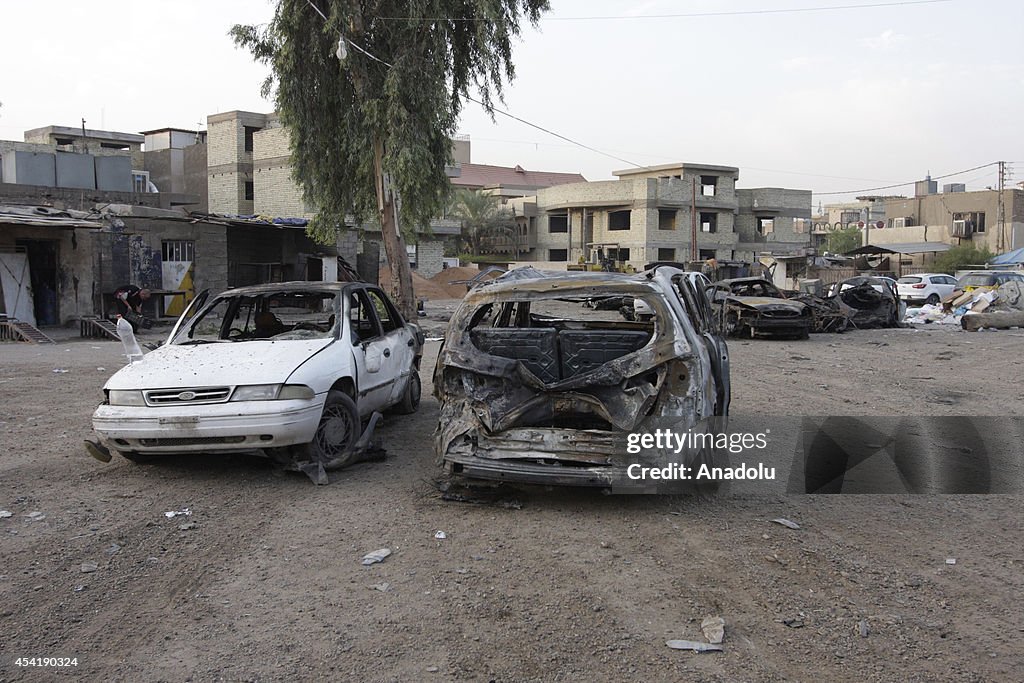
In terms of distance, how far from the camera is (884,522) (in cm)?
518

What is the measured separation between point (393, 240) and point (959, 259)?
44344 mm

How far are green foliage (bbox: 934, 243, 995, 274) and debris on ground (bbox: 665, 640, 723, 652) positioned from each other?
5387 cm

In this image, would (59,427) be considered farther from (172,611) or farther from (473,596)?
(473,596)

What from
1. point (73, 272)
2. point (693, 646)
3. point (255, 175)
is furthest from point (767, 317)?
point (255, 175)

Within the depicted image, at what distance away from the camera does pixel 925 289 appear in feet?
102

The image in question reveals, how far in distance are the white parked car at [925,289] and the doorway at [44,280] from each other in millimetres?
28215

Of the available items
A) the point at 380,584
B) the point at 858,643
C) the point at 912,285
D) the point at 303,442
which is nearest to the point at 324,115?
the point at 303,442

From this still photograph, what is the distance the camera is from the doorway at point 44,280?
19984 millimetres

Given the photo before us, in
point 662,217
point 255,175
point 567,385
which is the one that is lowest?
point 567,385

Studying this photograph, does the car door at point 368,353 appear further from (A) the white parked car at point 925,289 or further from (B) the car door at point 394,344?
(A) the white parked car at point 925,289

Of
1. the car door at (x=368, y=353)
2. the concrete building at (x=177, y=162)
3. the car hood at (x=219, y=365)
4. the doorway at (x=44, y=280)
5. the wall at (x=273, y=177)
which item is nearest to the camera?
the car hood at (x=219, y=365)

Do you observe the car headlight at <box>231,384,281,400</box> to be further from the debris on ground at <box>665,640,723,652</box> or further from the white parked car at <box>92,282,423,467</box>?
the debris on ground at <box>665,640,723,652</box>

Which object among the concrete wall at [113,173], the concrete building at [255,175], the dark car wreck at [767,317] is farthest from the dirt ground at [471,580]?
the concrete building at [255,175]

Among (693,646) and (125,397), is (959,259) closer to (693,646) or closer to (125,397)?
(125,397)
